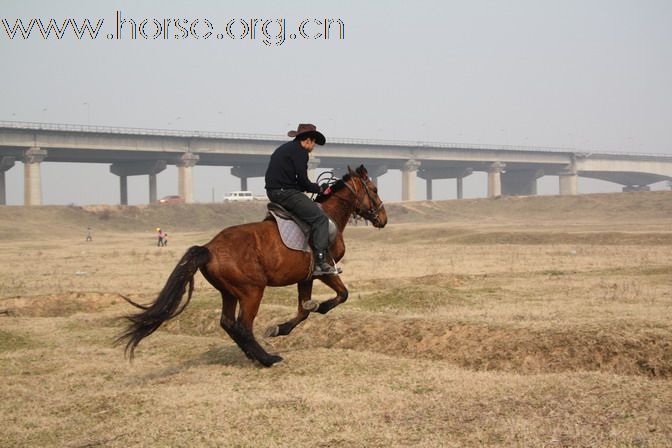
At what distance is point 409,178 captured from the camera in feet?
419

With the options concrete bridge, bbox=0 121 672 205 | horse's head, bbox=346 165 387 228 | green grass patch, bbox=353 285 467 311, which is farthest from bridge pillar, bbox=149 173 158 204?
horse's head, bbox=346 165 387 228

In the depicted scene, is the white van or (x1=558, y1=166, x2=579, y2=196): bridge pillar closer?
the white van

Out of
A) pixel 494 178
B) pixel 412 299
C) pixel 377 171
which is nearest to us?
pixel 412 299

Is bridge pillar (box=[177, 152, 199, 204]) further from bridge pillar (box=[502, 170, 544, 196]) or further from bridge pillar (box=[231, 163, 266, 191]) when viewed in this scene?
bridge pillar (box=[502, 170, 544, 196])

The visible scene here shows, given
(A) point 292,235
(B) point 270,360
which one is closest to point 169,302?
(B) point 270,360

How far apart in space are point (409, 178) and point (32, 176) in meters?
60.1

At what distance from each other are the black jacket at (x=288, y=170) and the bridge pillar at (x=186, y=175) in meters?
96.7


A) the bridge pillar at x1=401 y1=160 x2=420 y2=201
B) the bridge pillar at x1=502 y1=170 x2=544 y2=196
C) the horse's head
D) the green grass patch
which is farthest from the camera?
the bridge pillar at x1=502 y1=170 x2=544 y2=196

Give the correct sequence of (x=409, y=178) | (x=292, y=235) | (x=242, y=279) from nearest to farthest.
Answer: (x=242, y=279), (x=292, y=235), (x=409, y=178)

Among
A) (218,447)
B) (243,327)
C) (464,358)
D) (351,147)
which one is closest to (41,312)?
(243,327)

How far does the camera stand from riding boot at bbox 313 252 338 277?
38.3 ft

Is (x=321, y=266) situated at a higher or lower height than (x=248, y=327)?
higher

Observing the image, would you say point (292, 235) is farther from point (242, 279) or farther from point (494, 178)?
point (494, 178)

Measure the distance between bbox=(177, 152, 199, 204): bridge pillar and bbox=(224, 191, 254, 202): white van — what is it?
9.07 meters
